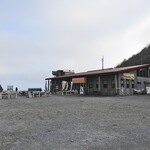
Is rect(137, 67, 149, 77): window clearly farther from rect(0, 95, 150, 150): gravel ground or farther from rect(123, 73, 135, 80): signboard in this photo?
rect(0, 95, 150, 150): gravel ground

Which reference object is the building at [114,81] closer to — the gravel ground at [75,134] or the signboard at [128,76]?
the signboard at [128,76]

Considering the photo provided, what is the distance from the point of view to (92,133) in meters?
7.26

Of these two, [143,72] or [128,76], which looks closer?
[128,76]

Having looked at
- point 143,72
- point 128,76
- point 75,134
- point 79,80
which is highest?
point 143,72

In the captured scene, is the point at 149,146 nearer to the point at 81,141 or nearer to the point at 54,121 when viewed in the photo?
the point at 81,141

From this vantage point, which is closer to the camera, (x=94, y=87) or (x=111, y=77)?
(x=111, y=77)

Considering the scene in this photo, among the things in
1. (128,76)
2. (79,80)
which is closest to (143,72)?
(128,76)

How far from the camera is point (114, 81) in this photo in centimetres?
2855


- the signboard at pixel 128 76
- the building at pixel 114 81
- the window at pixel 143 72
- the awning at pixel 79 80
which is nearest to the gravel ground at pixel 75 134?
the building at pixel 114 81

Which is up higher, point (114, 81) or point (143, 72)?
point (143, 72)

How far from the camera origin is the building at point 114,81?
92.7 feet

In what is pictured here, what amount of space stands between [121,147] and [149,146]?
65 centimetres

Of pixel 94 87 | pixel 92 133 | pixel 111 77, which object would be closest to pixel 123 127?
pixel 92 133

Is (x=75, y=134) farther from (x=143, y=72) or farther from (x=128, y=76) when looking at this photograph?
(x=143, y=72)
